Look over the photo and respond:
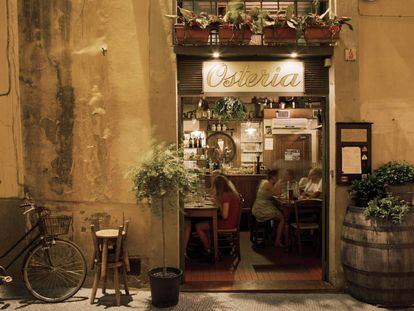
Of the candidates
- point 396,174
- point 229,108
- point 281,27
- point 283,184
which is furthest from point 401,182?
point 229,108

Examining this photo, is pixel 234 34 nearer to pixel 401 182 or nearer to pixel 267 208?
pixel 401 182

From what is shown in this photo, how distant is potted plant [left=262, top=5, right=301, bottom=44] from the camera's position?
5598 mm

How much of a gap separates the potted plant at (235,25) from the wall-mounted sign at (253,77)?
0.43 metres

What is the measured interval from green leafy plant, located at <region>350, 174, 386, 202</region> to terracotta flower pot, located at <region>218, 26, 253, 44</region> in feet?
7.55

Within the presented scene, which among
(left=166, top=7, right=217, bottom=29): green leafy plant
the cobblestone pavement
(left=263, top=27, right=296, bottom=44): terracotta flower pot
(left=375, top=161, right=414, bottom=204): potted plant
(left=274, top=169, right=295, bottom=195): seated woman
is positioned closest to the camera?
the cobblestone pavement

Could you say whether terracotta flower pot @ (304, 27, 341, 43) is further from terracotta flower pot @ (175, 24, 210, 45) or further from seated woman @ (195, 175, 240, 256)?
seated woman @ (195, 175, 240, 256)

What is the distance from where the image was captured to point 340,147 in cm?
580

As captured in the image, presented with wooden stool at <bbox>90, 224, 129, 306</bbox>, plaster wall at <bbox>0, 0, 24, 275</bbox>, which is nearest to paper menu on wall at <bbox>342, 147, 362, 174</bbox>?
wooden stool at <bbox>90, 224, 129, 306</bbox>

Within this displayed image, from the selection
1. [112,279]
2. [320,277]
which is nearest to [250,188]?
[320,277]

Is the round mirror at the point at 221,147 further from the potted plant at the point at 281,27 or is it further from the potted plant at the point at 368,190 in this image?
the potted plant at the point at 368,190

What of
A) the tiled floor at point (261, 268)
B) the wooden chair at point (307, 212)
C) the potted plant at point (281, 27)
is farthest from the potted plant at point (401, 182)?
the wooden chair at point (307, 212)

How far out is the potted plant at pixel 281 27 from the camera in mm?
5598

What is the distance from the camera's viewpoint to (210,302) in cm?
542

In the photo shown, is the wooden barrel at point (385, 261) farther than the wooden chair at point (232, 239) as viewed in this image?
No
